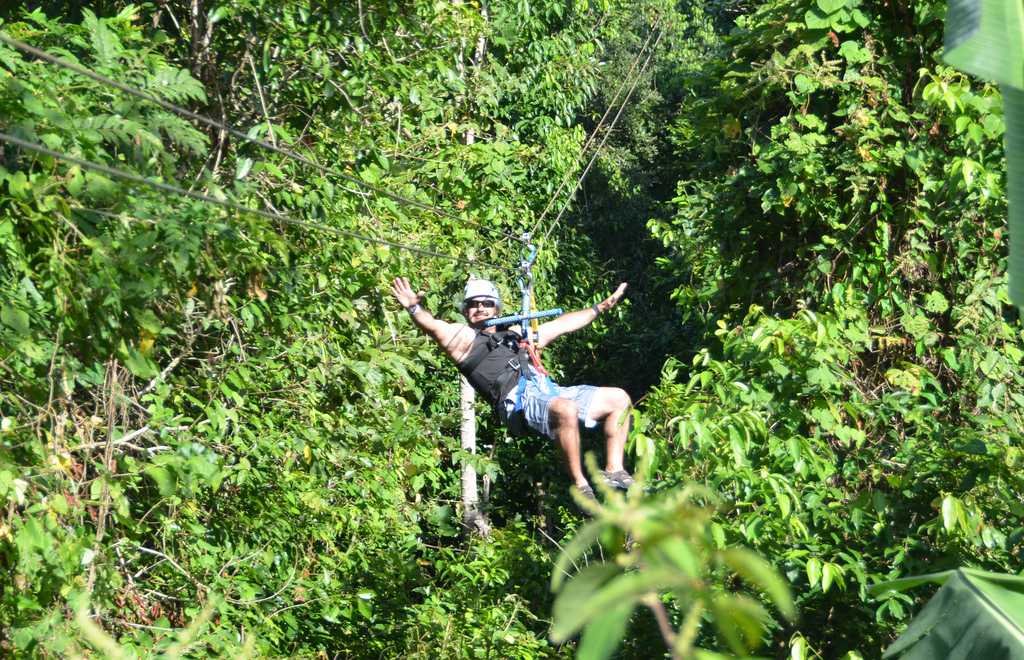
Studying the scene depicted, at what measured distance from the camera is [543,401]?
18.2 ft

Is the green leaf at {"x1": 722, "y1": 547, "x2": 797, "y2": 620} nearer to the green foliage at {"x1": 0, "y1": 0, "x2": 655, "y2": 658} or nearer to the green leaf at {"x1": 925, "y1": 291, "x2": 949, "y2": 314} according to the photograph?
the green foliage at {"x1": 0, "y1": 0, "x2": 655, "y2": 658}

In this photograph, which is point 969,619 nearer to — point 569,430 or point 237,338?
point 569,430

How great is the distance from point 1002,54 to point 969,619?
118cm

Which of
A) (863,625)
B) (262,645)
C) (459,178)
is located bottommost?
(262,645)

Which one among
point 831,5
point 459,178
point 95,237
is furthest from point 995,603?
point 459,178

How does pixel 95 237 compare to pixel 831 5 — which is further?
pixel 831 5

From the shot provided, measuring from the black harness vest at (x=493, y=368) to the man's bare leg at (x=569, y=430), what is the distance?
25cm

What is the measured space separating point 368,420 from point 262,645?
4.32 ft

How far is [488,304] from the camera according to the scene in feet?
19.2

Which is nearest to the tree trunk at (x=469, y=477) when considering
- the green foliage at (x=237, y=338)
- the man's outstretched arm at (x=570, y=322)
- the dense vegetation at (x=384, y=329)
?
the green foliage at (x=237, y=338)

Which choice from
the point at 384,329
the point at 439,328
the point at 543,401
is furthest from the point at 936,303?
the point at 384,329

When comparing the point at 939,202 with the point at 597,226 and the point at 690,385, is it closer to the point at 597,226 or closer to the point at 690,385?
the point at 690,385

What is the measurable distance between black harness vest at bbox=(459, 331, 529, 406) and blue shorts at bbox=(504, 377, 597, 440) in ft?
0.18

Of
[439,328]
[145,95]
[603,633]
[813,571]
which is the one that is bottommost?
[813,571]
